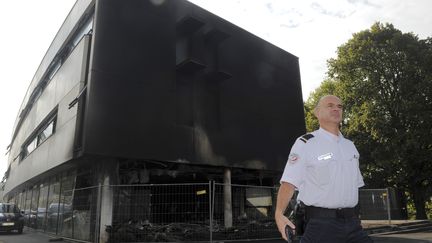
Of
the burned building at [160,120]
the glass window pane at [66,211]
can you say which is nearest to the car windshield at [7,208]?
the burned building at [160,120]

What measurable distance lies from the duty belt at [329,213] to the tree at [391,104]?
24968 millimetres

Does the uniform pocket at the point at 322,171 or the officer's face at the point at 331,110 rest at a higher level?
the officer's face at the point at 331,110

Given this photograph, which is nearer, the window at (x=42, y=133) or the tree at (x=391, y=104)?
the window at (x=42, y=133)

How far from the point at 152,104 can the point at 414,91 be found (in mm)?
20208

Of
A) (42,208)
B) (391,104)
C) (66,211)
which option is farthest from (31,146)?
(391,104)


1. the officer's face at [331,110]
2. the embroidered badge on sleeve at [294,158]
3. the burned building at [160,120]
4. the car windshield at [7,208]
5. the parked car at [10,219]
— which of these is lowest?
the parked car at [10,219]

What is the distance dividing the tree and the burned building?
28.3ft

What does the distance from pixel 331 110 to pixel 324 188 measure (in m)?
0.74

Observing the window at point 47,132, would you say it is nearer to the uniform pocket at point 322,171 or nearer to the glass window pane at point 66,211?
the glass window pane at point 66,211

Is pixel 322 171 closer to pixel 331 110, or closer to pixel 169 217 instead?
pixel 331 110

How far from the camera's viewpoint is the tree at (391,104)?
87.6ft

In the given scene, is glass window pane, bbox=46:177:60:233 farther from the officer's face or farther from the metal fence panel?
the officer's face

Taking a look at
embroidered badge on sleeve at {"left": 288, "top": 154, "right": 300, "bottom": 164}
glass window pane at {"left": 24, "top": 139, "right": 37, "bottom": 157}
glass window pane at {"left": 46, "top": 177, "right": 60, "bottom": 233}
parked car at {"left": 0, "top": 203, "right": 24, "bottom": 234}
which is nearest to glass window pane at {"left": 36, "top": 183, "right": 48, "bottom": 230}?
glass window pane at {"left": 46, "top": 177, "right": 60, "bottom": 233}

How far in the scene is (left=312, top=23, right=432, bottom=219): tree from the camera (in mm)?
26688
